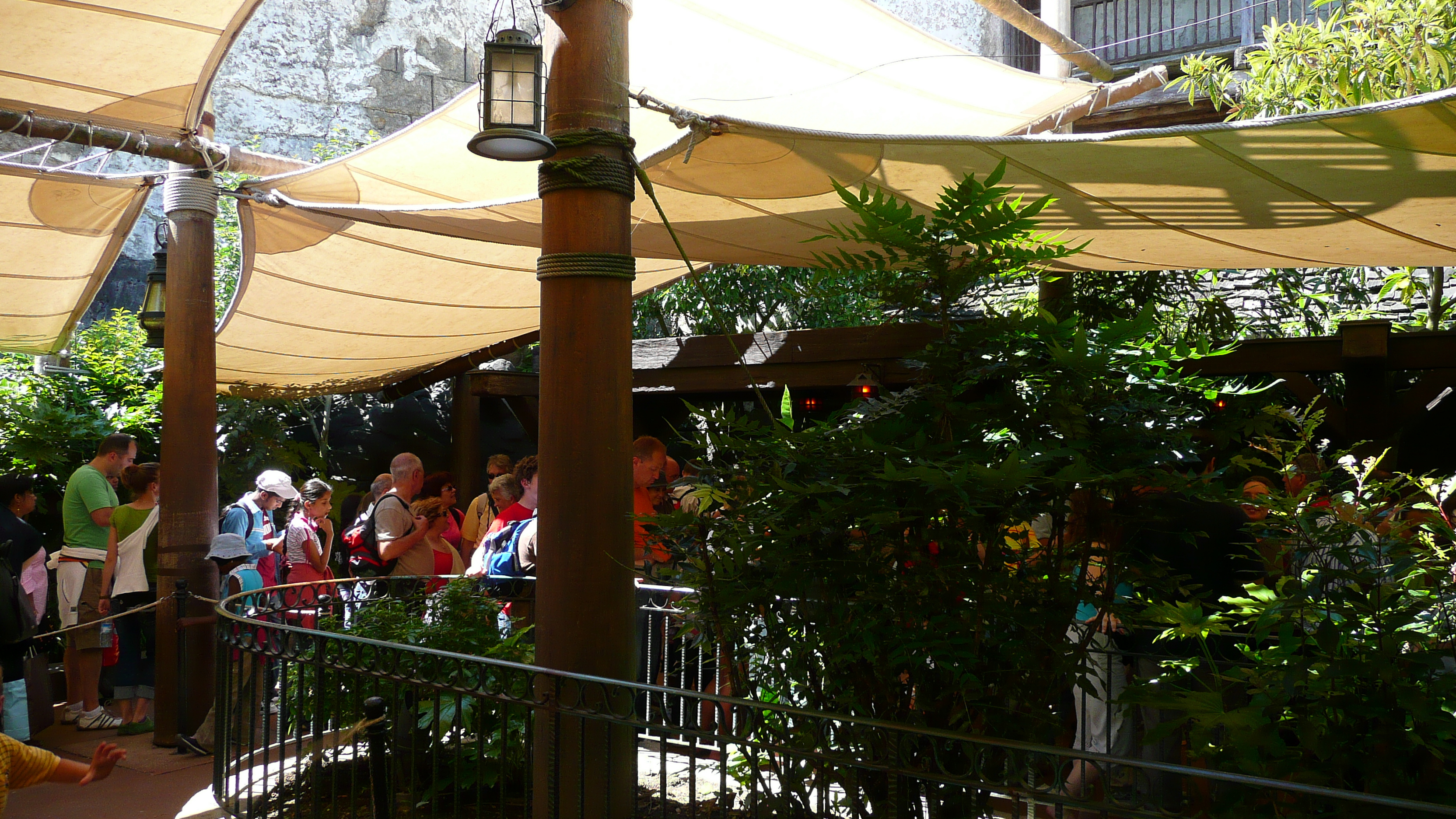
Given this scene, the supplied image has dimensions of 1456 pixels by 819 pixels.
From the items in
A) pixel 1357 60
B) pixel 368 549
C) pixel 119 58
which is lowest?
pixel 368 549

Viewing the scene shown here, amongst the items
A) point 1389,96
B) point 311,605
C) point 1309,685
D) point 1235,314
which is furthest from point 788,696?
point 1235,314

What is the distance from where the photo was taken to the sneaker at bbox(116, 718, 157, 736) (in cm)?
512

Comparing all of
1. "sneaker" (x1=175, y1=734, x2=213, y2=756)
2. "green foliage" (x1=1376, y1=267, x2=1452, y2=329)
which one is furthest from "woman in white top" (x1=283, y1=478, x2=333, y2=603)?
"green foliage" (x1=1376, y1=267, x2=1452, y2=329)

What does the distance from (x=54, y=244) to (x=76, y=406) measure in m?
4.11

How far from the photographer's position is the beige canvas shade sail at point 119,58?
12.6 ft

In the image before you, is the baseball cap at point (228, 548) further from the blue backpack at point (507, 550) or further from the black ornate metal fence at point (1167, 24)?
the black ornate metal fence at point (1167, 24)

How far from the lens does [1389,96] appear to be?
17.5 feet

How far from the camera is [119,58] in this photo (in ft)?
13.6

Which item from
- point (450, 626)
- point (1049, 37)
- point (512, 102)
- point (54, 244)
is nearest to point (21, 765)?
point (450, 626)

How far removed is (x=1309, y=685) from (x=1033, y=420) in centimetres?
68

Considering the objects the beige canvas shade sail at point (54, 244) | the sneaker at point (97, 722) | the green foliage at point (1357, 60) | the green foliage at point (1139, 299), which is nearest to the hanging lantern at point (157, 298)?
the beige canvas shade sail at point (54, 244)

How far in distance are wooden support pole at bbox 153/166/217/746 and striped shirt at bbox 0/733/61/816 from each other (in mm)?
2459

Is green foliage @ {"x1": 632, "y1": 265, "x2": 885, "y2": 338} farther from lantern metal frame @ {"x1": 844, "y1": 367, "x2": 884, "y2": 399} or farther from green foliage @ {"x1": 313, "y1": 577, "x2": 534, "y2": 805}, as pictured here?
green foliage @ {"x1": 313, "y1": 577, "x2": 534, "y2": 805}

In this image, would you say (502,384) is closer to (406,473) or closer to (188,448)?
(406,473)
